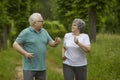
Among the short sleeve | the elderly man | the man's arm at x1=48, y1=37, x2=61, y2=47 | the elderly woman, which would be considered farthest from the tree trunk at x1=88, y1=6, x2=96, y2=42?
the short sleeve

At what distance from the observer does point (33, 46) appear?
8383 millimetres

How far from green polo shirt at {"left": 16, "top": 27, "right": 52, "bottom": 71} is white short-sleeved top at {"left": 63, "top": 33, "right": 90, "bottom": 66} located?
630 mm

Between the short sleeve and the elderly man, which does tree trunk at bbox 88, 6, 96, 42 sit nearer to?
the elderly man

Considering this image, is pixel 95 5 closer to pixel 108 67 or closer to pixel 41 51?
pixel 108 67

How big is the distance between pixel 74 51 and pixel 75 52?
0.10ft

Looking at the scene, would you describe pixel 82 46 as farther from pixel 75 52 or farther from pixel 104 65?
pixel 104 65

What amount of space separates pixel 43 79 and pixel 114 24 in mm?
46923

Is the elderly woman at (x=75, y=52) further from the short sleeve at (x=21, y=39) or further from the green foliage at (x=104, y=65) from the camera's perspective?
the green foliage at (x=104, y=65)

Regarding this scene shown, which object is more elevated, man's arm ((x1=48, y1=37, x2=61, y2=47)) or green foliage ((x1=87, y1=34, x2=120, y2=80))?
man's arm ((x1=48, y1=37, x2=61, y2=47))

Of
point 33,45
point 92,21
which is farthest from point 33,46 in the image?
point 92,21

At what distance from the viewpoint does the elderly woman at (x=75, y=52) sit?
877 centimetres

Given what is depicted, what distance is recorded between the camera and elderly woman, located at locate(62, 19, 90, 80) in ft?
28.8

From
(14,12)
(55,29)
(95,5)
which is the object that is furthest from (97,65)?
(55,29)

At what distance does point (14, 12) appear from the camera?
108ft
